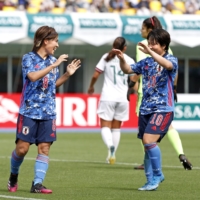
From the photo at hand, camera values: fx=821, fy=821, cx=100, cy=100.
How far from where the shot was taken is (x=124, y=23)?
102ft

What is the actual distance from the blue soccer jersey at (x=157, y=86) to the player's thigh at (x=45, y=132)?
1.11m

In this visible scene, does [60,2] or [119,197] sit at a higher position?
[60,2]

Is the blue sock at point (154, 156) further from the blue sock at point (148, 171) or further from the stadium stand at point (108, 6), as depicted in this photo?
the stadium stand at point (108, 6)

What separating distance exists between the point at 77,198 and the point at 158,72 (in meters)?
1.73

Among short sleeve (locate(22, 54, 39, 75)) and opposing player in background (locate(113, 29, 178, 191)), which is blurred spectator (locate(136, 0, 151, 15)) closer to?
opposing player in background (locate(113, 29, 178, 191))

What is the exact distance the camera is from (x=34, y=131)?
9.05m

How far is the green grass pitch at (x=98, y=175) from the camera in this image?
29.4 feet

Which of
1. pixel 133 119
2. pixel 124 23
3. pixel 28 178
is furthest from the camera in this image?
pixel 124 23

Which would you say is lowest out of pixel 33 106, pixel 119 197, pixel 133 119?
pixel 133 119

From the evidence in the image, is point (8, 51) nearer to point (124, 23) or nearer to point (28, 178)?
point (124, 23)

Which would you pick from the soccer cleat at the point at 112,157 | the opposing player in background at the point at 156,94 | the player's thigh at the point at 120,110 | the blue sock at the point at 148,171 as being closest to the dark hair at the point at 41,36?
the opposing player in background at the point at 156,94

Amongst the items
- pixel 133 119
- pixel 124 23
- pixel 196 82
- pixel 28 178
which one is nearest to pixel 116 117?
pixel 28 178

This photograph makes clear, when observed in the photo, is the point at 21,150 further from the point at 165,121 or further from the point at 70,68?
the point at 165,121

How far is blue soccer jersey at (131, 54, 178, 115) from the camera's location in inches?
364
